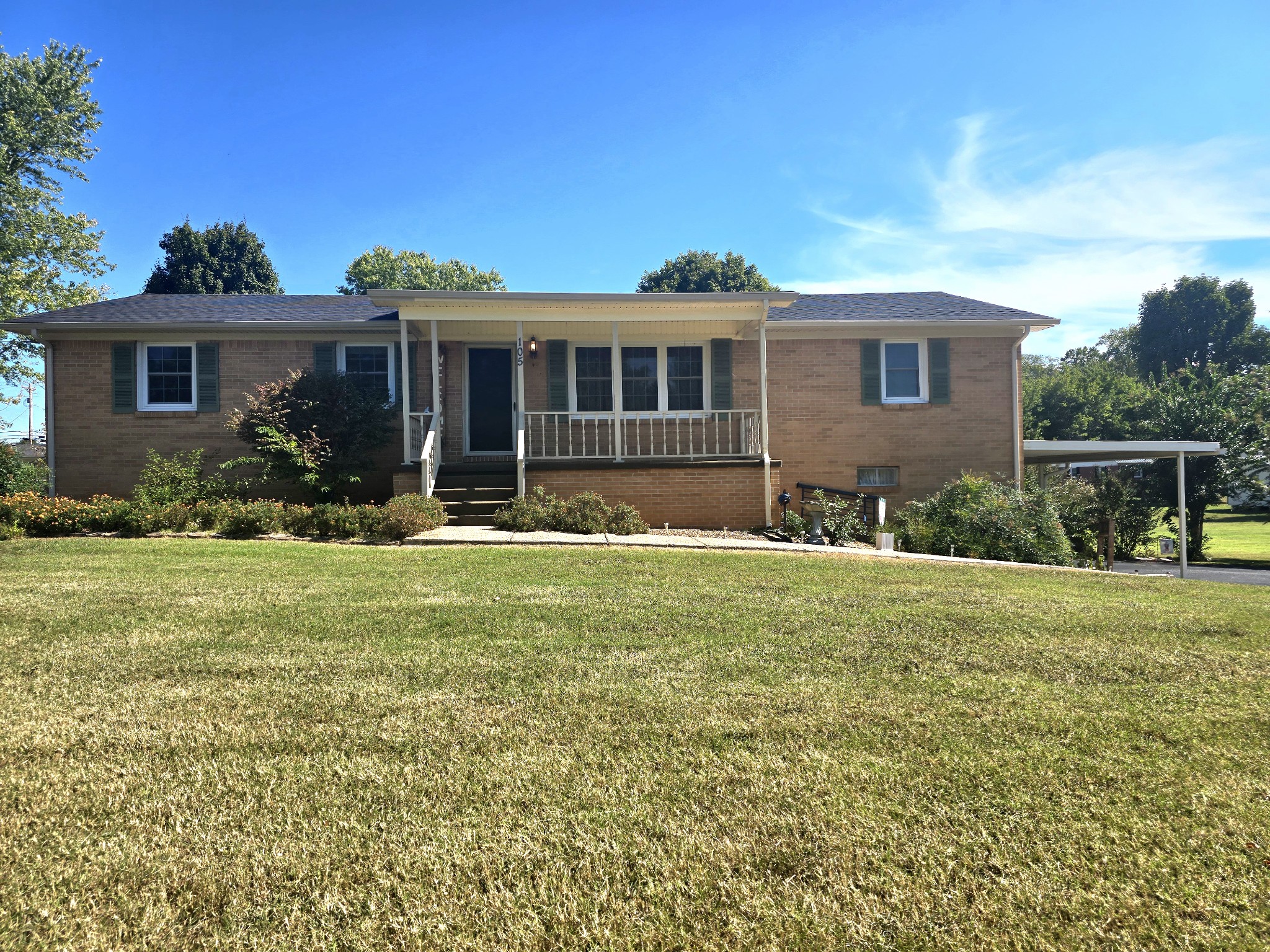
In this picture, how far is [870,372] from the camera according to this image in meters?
13.8

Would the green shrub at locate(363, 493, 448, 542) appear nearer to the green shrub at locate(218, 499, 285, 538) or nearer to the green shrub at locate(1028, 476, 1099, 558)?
the green shrub at locate(218, 499, 285, 538)

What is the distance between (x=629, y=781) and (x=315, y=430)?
10.7 metres

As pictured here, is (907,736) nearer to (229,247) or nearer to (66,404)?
(66,404)

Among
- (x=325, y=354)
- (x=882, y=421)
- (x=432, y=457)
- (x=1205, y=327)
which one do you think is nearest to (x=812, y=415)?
(x=882, y=421)

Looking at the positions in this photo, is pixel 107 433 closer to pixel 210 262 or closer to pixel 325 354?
pixel 325 354

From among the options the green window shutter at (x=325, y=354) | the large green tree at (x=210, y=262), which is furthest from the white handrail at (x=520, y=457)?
the large green tree at (x=210, y=262)

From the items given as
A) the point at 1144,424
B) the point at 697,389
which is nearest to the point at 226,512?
the point at 697,389

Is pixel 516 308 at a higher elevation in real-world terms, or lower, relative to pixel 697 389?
higher

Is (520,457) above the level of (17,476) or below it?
above

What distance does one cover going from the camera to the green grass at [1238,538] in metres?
17.9

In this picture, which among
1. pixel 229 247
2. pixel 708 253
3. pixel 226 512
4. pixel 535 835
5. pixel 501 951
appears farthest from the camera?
pixel 708 253

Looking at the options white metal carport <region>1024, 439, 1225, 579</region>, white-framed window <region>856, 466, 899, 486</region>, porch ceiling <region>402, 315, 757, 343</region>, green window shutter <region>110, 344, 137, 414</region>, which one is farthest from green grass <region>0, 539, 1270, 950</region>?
white metal carport <region>1024, 439, 1225, 579</region>

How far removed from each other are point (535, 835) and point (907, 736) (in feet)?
5.50

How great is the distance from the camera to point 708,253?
3484 centimetres
